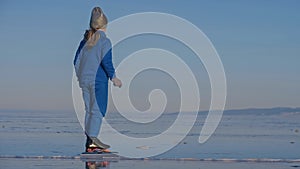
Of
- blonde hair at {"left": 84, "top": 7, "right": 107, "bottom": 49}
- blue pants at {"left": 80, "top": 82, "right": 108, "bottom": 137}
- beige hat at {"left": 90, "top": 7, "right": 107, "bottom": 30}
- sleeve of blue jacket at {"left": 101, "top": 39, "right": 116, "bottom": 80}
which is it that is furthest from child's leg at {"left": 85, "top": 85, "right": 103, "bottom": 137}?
beige hat at {"left": 90, "top": 7, "right": 107, "bottom": 30}

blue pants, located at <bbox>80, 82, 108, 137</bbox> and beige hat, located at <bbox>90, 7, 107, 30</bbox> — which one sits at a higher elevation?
beige hat, located at <bbox>90, 7, 107, 30</bbox>

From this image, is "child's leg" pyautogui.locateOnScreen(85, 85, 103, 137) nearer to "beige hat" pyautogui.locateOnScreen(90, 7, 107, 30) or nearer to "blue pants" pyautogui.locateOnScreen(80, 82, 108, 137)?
"blue pants" pyautogui.locateOnScreen(80, 82, 108, 137)

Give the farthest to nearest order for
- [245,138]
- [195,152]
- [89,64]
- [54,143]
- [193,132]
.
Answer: [193,132] < [245,138] < [54,143] < [195,152] < [89,64]

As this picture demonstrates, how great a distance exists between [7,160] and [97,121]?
1.69 metres

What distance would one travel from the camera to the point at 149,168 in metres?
7.27

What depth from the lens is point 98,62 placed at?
22.1 ft

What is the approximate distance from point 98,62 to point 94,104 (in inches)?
17.2

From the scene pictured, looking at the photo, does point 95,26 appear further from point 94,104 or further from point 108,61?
point 94,104

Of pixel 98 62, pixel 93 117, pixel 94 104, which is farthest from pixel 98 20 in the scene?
pixel 93 117

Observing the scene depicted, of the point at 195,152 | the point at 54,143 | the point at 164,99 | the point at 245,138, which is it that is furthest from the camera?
the point at 245,138

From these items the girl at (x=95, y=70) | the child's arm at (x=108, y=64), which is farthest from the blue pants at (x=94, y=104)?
the child's arm at (x=108, y=64)

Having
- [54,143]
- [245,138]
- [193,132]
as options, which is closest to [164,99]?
[54,143]

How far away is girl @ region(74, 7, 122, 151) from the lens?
22.0 feet

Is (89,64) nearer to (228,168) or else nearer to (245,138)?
(228,168)
